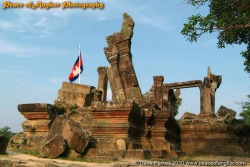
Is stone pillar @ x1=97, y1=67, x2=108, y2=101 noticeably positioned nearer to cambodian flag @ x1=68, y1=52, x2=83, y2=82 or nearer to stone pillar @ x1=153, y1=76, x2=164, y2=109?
cambodian flag @ x1=68, y1=52, x2=83, y2=82

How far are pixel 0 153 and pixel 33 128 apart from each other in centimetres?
286

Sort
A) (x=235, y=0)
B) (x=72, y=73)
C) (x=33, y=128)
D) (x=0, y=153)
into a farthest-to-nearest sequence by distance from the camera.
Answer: (x=72, y=73) < (x=33, y=128) < (x=235, y=0) < (x=0, y=153)

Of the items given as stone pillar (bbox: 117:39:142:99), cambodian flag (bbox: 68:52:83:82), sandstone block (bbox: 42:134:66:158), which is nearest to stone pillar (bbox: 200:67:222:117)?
cambodian flag (bbox: 68:52:83:82)

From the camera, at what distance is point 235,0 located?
20.2 ft

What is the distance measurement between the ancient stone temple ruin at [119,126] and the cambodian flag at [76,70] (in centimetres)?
127

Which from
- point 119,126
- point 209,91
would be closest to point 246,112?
point 209,91

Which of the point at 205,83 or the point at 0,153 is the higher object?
the point at 205,83

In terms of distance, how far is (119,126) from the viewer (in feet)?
21.4

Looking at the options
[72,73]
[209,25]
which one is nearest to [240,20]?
[209,25]

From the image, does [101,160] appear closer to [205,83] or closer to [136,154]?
[136,154]

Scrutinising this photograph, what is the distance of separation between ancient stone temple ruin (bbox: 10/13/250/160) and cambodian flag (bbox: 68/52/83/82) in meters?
1.27

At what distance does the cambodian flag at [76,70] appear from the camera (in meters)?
14.3

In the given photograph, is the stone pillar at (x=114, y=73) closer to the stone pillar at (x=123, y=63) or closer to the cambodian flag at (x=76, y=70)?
the stone pillar at (x=123, y=63)

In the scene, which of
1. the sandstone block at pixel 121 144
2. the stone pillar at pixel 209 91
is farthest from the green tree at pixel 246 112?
the sandstone block at pixel 121 144
